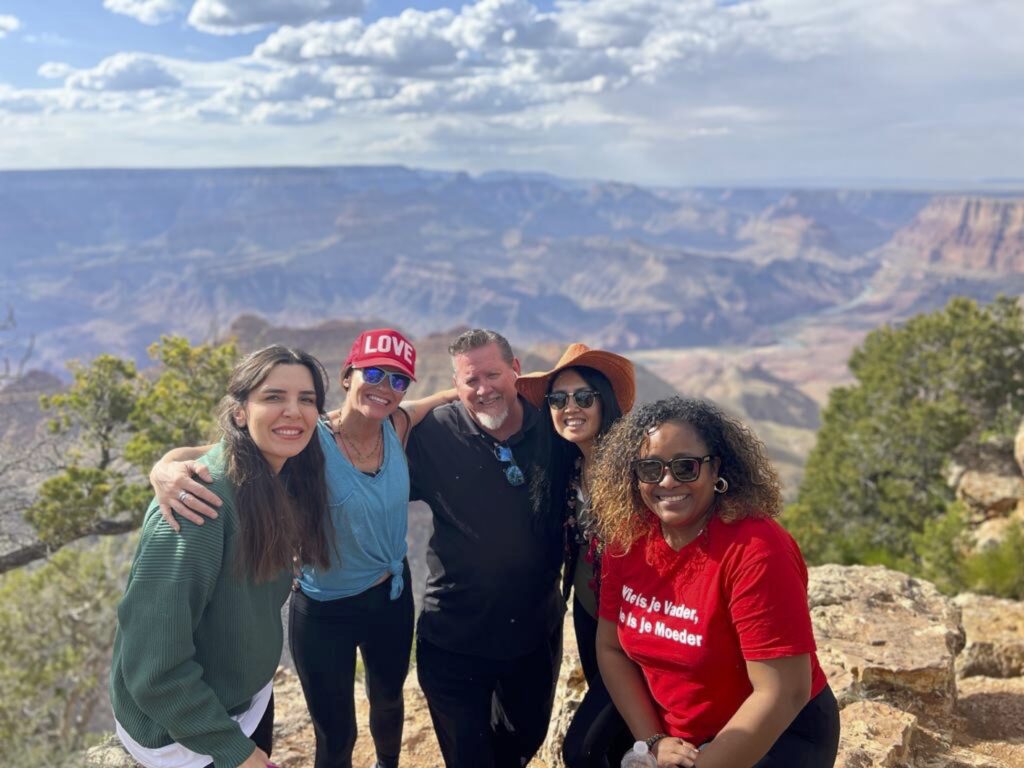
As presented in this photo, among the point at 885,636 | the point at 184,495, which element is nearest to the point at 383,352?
the point at 184,495

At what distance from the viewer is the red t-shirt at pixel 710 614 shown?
265 centimetres

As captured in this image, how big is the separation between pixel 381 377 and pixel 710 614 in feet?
5.78

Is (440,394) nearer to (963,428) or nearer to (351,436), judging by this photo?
(351,436)

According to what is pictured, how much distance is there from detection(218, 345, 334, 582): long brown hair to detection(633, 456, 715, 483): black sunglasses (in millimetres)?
1329

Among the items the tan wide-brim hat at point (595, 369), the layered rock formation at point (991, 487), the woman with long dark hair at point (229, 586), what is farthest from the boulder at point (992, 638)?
the woman with long dark hair at point (229, 586)

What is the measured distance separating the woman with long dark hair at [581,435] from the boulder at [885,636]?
1.91 metres

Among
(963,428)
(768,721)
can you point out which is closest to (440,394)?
(768,721)

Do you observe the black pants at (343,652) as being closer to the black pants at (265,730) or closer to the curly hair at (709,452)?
the black pants at (265,730)

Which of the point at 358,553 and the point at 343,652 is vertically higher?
the point at 358,553

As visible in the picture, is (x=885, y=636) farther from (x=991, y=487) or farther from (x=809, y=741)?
(x=991, y=487)

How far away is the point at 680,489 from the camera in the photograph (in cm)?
290

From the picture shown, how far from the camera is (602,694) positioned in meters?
3.30

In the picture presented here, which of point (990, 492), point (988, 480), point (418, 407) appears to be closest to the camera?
point (418, 407)

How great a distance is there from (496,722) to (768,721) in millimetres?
1638
